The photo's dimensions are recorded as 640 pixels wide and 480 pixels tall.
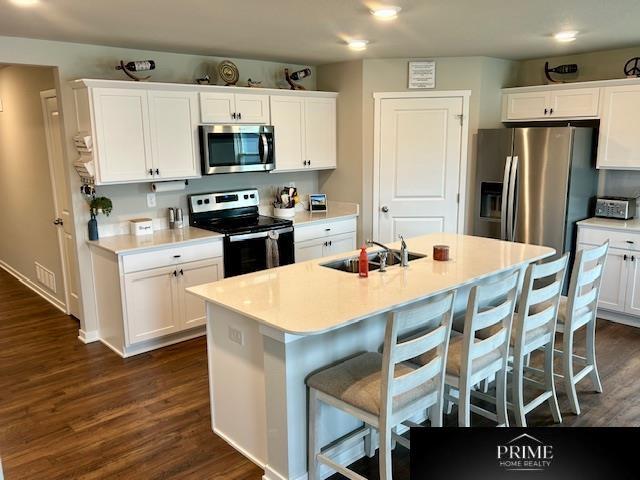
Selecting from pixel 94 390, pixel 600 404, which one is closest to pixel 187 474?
pixel 94 390

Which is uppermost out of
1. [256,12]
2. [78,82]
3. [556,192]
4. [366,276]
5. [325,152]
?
[256,12]

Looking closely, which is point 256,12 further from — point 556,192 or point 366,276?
point 556,192

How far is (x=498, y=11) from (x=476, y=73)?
1878 mm

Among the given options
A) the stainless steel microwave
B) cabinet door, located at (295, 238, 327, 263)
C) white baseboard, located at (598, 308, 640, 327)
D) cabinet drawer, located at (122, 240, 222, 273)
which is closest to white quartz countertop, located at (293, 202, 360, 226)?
cabinet door, located at (295, 238, 327, 263)

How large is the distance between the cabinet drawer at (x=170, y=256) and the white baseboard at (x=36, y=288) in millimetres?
1555

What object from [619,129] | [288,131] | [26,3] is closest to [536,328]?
[619,129]

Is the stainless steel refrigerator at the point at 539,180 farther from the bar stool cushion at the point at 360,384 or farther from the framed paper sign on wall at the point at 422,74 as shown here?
the bar stool cushion at the point at 360,384

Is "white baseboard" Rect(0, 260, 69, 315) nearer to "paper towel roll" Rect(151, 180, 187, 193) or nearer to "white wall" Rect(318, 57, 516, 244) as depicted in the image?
"paper towel roll" Rect(151, 180, 187, 193)

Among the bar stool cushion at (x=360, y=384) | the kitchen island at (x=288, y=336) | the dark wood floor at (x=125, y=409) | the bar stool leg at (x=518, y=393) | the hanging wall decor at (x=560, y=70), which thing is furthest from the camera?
the hanging wall decor at (x=560, y=70)

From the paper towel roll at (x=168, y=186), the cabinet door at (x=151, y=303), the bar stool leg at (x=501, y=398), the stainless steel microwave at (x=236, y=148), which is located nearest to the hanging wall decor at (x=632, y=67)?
→ the stainless steel microwave at (x=236, y=148)

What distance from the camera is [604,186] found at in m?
5.00

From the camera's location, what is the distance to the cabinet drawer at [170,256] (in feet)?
12.9

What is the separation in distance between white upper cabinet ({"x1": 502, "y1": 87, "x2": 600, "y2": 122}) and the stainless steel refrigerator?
0.25 metres

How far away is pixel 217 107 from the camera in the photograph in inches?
179
